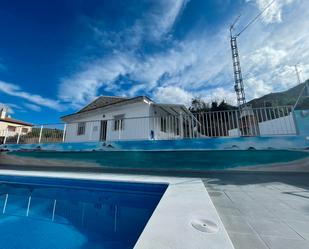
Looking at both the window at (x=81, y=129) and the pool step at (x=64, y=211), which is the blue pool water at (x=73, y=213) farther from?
the window at (x=81, y=129)

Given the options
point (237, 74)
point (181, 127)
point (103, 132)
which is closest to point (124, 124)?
point (103, 132)

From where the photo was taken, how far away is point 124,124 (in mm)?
10773

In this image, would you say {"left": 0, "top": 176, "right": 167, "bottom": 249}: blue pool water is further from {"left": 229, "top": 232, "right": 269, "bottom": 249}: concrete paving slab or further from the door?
the door

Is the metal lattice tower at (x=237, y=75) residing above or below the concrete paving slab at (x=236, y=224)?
above

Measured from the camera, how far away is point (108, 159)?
9242mm

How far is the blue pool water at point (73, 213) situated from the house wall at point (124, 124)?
14.1 feet

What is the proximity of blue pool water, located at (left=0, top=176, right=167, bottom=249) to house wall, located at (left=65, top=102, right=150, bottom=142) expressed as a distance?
4.29 m

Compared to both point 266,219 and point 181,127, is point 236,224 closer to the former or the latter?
point 266,219

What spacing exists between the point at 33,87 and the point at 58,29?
10.00 metres

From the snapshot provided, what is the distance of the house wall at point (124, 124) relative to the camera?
1000 cm

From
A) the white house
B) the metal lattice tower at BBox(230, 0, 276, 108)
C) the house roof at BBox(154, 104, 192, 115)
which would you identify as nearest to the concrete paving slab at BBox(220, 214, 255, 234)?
the white house

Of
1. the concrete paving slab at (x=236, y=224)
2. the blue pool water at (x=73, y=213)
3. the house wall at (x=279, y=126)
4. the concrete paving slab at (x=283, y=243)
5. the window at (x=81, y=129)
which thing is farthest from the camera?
the window at (x=81, y=129)

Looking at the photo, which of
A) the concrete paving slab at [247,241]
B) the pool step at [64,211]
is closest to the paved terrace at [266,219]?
the concrete paving slab at [247,241]

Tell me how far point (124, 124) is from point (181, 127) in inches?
167
